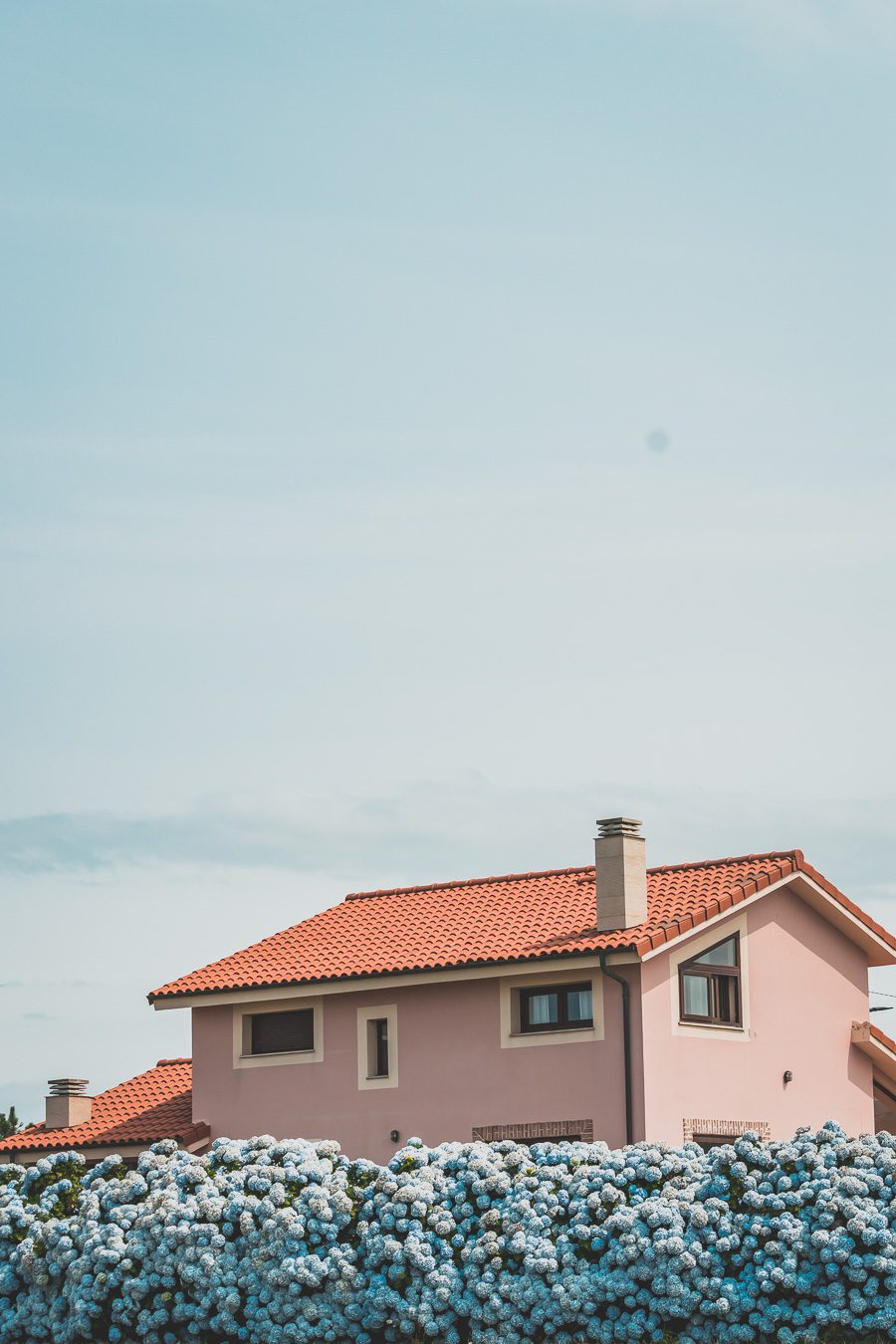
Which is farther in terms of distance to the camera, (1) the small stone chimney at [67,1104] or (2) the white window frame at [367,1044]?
(1) the small stone chimney at [67,1104]

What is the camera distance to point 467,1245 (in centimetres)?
2086

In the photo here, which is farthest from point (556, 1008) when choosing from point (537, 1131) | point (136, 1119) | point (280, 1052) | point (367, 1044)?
point (136, 1119)

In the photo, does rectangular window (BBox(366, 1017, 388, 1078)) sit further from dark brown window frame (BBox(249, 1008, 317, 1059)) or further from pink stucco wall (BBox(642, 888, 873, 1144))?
pink stucco wall (BBox(642, 888, 873, 1144))

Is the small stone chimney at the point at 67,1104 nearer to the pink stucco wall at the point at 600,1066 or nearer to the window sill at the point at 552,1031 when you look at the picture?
the pink stucco wall at the point at 600,1066

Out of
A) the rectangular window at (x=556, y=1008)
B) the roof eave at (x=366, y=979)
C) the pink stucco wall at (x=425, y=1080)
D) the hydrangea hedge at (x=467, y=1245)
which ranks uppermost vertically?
the roof eave at (x=366, y=979)

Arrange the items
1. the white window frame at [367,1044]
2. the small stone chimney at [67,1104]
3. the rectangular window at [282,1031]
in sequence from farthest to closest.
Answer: the small stone chimney at [67,1104] → the rectangular window at [282,1031] → the white window frame at [367,1044]

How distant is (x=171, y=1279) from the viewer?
868 inches

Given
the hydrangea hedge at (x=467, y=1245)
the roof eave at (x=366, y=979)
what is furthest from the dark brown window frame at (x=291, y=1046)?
the hydrangea hedge at (x=467, y=1245)

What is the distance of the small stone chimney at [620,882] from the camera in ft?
98.7

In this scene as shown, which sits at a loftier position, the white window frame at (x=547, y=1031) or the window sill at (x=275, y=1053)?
the white window frame at (x=547, y=1031)

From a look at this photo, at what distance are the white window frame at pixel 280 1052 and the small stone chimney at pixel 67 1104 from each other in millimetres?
5632

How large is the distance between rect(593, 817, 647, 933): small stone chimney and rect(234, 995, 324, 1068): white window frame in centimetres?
527

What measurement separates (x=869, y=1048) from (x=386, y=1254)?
597 inches

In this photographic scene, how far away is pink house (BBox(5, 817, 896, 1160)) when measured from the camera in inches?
1167
